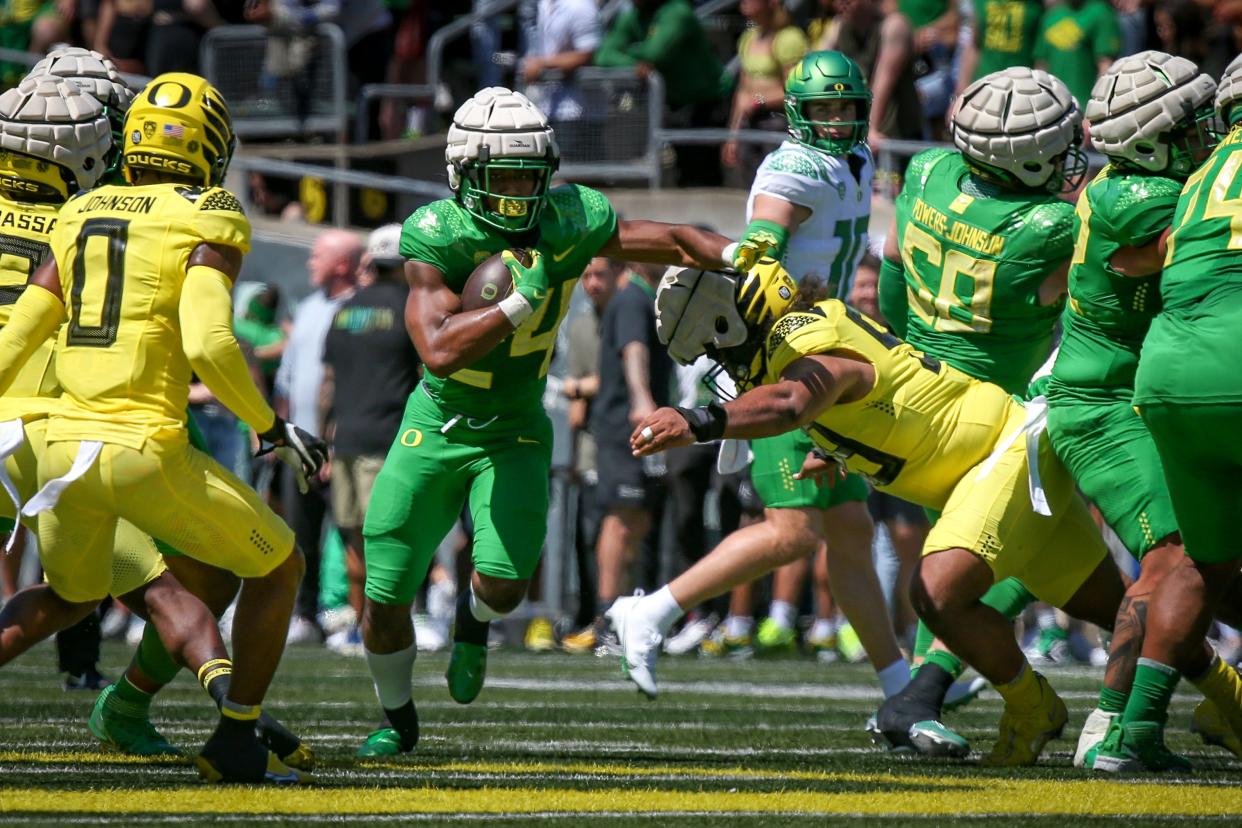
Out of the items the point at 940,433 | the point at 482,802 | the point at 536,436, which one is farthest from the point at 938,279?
the point at 482,802

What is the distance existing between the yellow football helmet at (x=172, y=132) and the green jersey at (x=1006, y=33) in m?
7.77

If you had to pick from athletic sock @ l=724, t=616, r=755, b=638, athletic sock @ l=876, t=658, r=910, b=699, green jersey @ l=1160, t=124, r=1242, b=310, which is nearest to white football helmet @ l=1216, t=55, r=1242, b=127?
green jersey @ l=1160, t=124, r=1242, b=310

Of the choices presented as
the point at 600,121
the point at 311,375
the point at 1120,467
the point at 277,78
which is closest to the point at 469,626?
the point at 1120,467

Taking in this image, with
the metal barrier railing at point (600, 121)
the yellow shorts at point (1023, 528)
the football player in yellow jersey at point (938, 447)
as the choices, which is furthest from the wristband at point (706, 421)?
the metal barrier railing at point (600, 121)

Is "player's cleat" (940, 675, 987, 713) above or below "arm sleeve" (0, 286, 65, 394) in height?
below

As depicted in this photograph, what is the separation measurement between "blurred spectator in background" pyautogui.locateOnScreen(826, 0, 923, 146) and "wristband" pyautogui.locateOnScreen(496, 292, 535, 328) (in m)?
6.63

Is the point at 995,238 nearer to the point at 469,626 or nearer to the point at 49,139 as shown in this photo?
the point at 469,626

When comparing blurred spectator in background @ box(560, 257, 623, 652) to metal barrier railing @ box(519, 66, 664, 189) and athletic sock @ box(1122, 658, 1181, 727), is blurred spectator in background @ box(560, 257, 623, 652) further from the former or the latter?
athletic sock @ box(1122, 658, 1181, 727)

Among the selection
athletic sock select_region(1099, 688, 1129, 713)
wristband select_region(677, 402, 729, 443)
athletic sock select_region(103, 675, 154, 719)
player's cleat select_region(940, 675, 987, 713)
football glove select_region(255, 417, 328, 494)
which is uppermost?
wristband select_region(677, 402, 729, 443)

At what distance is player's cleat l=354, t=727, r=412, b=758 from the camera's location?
603 centimetres

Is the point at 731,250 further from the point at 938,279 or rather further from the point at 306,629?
the point at 306,629

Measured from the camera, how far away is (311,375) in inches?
456

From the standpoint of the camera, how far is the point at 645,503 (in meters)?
11.3

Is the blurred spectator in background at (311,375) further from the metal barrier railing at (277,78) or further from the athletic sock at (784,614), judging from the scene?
the metal barrier railing at (277,78)
